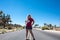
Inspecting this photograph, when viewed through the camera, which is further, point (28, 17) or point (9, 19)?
point (9, 19)

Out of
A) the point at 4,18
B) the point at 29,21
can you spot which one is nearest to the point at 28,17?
the point at 29,21

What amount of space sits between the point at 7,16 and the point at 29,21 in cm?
10550

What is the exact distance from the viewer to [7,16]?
116 m

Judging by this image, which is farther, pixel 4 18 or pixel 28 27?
pixel 4 18

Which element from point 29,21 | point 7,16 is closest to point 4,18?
point 7,16

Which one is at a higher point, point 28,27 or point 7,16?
point 7,16

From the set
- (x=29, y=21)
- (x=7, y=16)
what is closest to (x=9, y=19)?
(x=7, y=16)

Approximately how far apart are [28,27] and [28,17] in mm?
697

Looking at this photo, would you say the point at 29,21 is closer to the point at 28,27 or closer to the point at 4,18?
the point at 28,27

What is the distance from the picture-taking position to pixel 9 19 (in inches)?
4606

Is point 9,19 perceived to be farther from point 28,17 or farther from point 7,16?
point 28,17

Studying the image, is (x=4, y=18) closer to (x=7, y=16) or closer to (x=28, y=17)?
(x=7, y=16)

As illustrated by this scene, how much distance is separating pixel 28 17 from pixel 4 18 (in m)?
101

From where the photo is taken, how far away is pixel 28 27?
11227 mm
